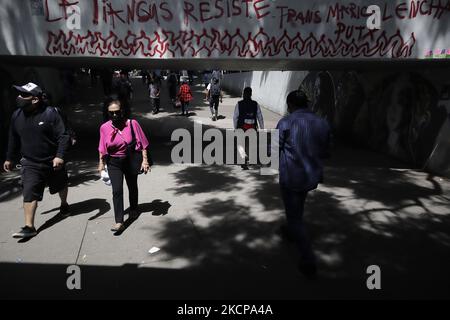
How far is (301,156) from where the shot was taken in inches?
140

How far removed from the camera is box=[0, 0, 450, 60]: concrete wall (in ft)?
20.3

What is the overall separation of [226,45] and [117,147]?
3043 millimetres

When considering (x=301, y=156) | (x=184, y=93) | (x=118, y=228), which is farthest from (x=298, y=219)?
(x=184, y=93)

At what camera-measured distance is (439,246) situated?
440 cm

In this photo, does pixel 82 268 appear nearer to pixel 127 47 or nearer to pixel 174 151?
pixel 127 47

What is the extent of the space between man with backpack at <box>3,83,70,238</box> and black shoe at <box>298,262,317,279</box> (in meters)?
3.09

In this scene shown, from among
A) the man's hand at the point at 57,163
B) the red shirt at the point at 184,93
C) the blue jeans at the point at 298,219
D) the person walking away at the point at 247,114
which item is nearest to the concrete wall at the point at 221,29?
the person walking away at the point at 247,114

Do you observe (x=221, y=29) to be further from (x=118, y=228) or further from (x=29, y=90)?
(x=118, y=228)

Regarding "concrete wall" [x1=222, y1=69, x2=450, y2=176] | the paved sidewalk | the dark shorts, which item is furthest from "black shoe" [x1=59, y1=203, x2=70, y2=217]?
"concrete wall" [x1=222, y1=69, x2=450, y2=176]

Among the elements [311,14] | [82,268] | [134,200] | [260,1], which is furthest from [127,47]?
[82,268]

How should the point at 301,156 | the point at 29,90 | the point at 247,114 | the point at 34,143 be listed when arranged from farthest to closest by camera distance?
1. the point at 247,114
2. the point at 34,143
3. the point at 29,90
4. the point at 301,156

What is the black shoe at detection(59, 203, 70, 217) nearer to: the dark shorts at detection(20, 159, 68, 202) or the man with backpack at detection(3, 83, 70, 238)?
the man with backpack at detection(3, 83, 70, 238)

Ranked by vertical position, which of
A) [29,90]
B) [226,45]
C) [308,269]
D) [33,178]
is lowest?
[308,269]

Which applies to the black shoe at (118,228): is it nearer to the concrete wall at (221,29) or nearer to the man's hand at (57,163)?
the man's hand at (57,163)
